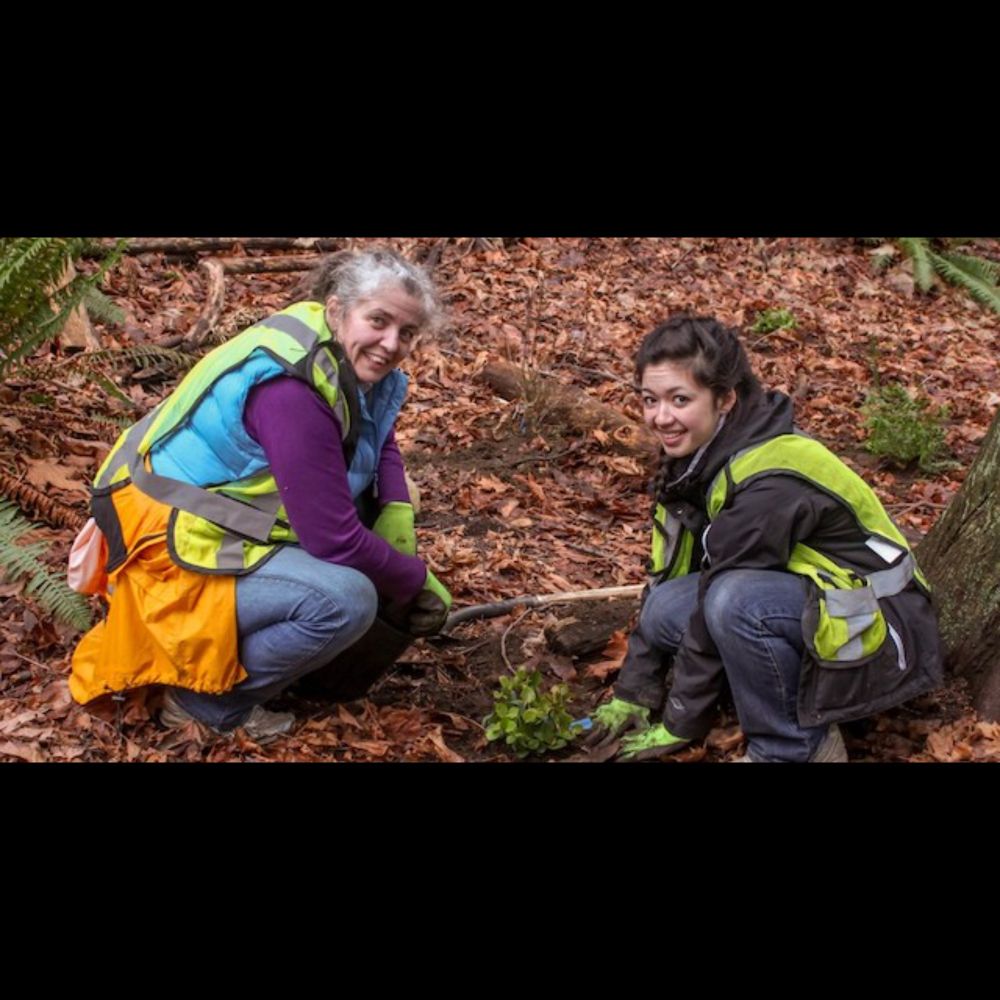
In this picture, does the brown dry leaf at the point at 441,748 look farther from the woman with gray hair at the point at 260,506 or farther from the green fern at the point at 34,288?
the green fern at the point at 34,288

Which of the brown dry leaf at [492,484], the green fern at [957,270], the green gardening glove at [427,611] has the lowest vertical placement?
the green gardening glove at [427,611]

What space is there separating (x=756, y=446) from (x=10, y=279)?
339 centimetres

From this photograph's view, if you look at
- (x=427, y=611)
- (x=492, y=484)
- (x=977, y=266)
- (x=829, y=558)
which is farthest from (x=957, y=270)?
(x=427, y=611)

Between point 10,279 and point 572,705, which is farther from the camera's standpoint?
point 10,279

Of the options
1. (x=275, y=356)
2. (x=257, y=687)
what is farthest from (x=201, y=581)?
(x=275, y=356)

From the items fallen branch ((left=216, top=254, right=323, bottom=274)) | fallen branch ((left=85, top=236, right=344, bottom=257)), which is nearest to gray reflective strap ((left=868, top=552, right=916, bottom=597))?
fallen branch ((left=216, top=254, right=323, bottom=274))

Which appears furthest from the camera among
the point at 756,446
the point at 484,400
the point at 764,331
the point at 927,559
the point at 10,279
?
the point at 764,331

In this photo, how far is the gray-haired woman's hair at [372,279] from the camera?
11.1 feet

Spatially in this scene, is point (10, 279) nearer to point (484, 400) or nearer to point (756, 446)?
point (484, 400)

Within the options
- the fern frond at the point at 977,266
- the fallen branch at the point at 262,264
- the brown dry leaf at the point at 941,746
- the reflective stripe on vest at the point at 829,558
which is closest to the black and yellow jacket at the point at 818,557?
the reflective stripe on vest at the point at 829,558

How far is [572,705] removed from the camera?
4074mm

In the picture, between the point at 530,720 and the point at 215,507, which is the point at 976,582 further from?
the point at 215,507

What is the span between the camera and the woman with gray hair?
3332 mm

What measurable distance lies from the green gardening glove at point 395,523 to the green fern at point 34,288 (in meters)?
1.83
